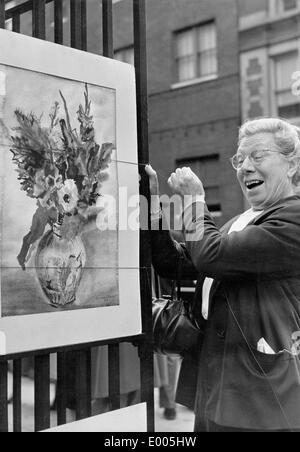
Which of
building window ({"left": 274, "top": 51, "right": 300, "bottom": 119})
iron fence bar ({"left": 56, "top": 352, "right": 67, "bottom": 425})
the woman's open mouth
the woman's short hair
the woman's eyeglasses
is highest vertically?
Answer: building window ({"left": 274, "top": 51, "right": 300, "bottom": 119})

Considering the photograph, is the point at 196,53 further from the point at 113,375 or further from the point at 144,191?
the point at 113,375

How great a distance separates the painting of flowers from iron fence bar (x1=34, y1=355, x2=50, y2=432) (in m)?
0.10

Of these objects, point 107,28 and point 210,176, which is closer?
point 107,28

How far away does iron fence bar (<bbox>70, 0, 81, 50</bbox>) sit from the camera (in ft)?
3.70

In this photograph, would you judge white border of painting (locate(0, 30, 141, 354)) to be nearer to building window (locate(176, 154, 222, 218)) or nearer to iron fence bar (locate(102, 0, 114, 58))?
iron fence bar (locate(102, 0, 114, 58))

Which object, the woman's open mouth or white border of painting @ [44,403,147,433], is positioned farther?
the woman's open mouth

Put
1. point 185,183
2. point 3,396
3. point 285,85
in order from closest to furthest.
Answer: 1. point 3,396
2. point 185,183
3. point 285,85

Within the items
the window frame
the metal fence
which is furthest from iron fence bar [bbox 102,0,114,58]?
the window frame

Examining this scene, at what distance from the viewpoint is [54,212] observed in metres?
1.05

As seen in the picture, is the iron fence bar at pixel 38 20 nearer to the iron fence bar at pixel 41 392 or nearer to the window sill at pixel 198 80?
the window sill at pixel 198 80

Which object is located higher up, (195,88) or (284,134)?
(195,88)

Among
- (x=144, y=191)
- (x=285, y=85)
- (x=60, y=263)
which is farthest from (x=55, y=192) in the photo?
(x=285, y=85)

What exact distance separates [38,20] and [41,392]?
0.73 m

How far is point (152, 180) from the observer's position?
48.7 inches
